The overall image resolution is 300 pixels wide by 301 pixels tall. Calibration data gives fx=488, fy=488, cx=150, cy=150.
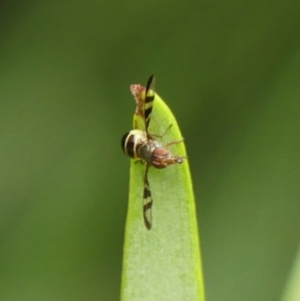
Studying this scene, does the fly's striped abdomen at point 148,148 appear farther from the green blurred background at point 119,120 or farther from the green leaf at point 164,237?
the green blurred background at point 119,120

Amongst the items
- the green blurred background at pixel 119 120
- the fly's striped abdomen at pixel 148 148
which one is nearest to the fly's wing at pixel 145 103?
the fly's striped abdomen at pixel 148 148

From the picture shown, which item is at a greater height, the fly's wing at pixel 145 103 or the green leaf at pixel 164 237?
the fly's wing at pixel 145 103

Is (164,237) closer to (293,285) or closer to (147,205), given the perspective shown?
(147,205)

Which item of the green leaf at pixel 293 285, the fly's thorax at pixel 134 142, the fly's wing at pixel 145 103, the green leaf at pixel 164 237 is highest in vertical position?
the fly's wing at pixel 145 103

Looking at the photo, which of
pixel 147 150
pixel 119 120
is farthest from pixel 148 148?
pixel 119 120

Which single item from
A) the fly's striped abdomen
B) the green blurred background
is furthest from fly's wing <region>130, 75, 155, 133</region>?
the green blurred background
